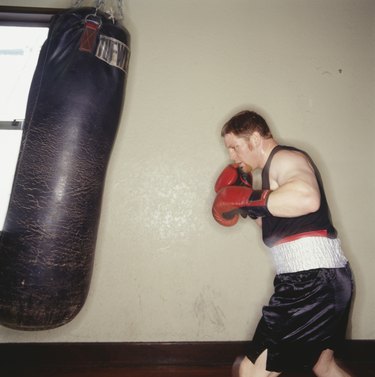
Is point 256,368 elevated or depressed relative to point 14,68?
depressed

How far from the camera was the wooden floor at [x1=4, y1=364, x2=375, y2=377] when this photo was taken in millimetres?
1320

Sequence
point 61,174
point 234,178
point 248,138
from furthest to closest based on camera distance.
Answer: point 234,178, point 248,138, point 61,174

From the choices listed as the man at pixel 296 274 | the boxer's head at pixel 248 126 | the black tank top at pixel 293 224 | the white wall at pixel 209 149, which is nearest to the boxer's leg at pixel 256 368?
the man at pixel 296 274

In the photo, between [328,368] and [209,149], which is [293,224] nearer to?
[328,368]

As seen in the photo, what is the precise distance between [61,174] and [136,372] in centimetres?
115

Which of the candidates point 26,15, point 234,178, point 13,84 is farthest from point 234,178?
point 26,15

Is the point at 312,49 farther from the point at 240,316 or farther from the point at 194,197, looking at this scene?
the point at 240,316

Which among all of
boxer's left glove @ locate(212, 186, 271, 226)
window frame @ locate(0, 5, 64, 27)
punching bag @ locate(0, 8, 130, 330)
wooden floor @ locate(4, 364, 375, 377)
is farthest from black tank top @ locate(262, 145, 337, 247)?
window frame @ locate(0, 5, 64, 27)

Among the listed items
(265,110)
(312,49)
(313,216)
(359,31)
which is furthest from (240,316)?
(359,31)

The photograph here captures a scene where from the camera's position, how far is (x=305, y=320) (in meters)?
0.89

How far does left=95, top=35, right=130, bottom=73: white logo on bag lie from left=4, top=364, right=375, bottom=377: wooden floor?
1.61m

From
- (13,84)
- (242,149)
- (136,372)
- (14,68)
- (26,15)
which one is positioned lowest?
(136,372)

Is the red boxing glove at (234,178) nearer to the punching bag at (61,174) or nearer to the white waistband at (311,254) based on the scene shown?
the white waistband at (311,254)

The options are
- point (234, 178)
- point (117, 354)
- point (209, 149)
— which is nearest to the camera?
point (234, 178)
